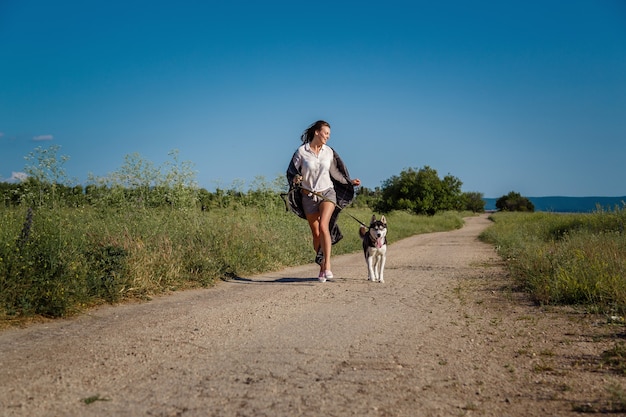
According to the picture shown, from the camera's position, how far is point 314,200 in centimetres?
902

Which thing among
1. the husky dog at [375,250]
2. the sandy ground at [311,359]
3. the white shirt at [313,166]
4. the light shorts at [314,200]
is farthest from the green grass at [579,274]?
the white shirt at [313,166]

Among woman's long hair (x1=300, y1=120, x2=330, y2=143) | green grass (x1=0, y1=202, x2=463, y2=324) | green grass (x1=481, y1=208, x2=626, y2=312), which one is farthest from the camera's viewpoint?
woman's long hair (x1=300, y1=120, x2=330, y2=143)

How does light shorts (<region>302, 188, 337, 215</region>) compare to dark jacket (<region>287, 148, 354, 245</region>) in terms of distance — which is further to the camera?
dark jacket (<region>287, 148, 354, 245</region>)

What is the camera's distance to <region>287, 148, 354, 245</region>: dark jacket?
9156 mm

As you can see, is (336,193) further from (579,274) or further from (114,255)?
(579,274)

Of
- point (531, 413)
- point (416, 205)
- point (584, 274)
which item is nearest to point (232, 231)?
point (584, 274)

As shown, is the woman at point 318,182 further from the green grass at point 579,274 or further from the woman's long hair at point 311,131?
the green grass at point 579,274

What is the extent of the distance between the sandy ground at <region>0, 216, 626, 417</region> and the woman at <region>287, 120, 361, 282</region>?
6.82 ft

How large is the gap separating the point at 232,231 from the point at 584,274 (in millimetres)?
6894

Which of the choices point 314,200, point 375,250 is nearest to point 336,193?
point 314,200

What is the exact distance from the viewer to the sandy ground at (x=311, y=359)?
311 cm

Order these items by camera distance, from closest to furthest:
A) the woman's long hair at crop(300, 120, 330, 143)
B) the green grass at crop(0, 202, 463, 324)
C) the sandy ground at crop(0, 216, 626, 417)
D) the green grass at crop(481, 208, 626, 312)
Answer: the sandy ground at crop(0, 216, 626, 417) < the green grass at crop(0, 202, 463, 324) < the green grass at crop(481, 208, 626, 312) < the woman's long hair at crop(300, 120, 330, 143)

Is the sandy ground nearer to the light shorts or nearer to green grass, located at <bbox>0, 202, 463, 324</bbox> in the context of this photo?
green grass, located at <bbox>0, 202, 463, 324</bbox>

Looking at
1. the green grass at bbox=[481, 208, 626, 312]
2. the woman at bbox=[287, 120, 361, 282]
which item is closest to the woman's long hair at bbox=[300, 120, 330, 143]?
the woman at bbox=[287, 120, 361, 282]
